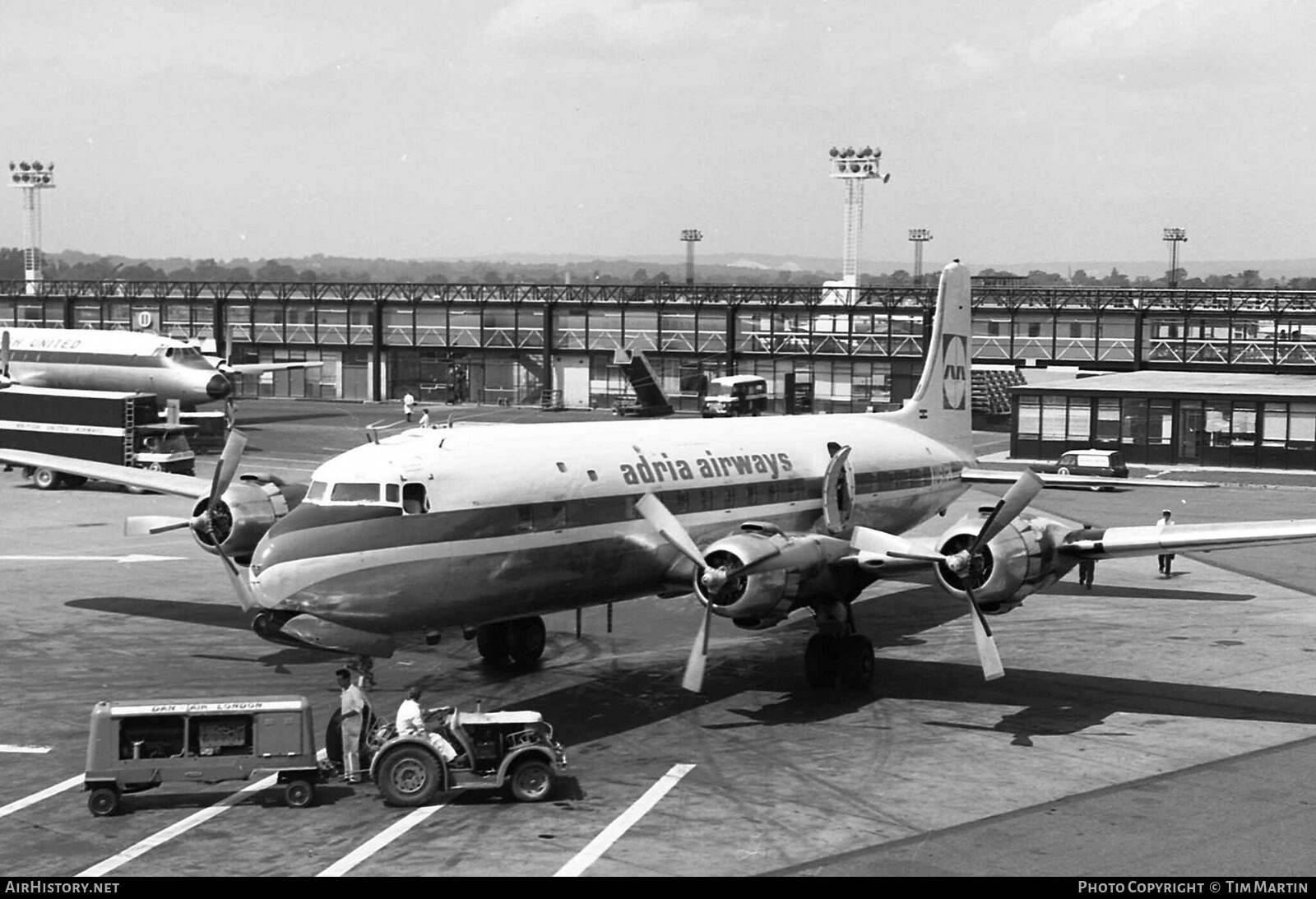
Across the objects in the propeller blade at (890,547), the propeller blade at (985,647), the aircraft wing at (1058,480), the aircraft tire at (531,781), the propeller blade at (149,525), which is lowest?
the aircraft tire at (531,781)

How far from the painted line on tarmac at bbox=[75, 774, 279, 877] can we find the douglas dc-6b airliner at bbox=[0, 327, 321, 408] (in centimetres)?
4938

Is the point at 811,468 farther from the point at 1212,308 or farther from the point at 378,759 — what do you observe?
the point at 1212,308

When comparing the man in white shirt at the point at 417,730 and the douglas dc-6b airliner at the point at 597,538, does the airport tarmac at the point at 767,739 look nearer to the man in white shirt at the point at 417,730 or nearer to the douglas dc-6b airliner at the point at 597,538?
the man in white shirt at the point at 417,730

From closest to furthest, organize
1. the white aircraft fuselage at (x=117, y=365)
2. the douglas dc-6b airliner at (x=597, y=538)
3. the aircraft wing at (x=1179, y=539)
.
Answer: the douglas dc-6b airliner at (x=597, y=538), the aircraft wing at (x=1179, y=539), the white aircraft fuselage at (x=117, y=365)

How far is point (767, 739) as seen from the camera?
22.9 meters

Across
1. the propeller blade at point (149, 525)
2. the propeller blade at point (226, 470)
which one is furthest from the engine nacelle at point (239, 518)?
the propeller blade at point (149, 525)

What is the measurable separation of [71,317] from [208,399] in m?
50.9

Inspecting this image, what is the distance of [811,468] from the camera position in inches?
1163

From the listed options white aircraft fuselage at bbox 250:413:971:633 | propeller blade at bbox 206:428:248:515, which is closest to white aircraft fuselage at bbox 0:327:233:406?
propeller blade at bbox 206:428:248:515

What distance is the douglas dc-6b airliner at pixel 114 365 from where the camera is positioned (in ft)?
219

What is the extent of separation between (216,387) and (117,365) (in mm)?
5613

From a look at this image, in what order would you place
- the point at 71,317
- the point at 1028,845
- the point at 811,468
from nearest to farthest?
the point at 1028,845 → the point at 811,468 → the point at 71,317

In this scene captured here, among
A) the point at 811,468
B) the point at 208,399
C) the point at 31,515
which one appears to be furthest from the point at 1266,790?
the point at 208,399

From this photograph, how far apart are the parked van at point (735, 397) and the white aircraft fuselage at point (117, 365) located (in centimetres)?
2713
